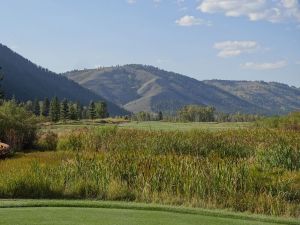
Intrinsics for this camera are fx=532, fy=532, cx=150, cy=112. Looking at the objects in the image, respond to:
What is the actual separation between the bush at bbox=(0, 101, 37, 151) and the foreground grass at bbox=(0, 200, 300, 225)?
2242 centimetres

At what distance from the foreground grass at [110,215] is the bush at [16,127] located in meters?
22.4

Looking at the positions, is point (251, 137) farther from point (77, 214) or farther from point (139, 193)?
point (77, 214)

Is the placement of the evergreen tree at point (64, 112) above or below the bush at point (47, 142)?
above

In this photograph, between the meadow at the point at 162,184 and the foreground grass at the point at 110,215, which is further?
the meadow at the point at 162,184

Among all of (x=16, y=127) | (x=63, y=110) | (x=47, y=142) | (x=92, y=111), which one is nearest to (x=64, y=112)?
(x=63, y=110)

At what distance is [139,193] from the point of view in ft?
44.9

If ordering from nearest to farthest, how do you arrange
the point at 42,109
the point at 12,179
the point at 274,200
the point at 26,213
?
1. the point at 26,213
2. the point at 274,200
3. the point at 12,179
4. the point at 42,109

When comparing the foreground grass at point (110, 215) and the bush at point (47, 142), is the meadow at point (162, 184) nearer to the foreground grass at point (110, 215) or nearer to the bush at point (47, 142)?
the foreground grass at point (110, 215)

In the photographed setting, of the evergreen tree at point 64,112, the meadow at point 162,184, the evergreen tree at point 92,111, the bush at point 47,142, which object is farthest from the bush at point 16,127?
the evergreen tree at point 92,111

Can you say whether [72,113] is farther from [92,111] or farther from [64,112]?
[92,111]

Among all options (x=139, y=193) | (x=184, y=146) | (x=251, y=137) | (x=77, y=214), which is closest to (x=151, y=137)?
(x=184, y=146)

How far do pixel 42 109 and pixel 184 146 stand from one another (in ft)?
295

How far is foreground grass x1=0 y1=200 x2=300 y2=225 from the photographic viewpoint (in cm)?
827

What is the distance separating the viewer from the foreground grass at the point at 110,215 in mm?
8273
